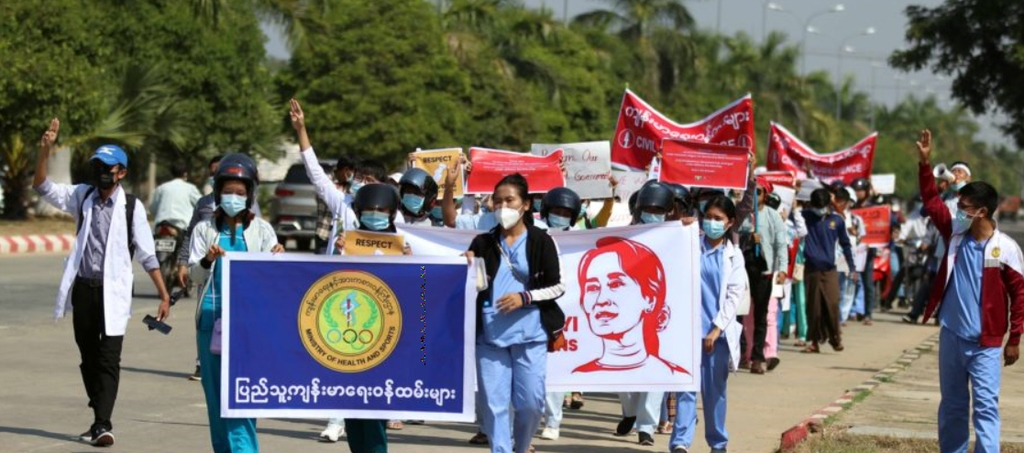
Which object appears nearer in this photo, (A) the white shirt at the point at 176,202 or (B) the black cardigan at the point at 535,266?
(B) the black cardigan at the point at 535,266

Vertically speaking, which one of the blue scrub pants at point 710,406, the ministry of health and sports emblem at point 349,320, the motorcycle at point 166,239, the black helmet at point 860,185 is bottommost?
the blue scrub pants at point 710,406

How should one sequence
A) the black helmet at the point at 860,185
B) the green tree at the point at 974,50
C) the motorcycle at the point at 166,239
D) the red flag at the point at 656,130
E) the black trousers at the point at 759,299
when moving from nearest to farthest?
1. the red flag at the point at 656,130
2. the black trousers at the point at 759,299
3. the motorcycle at the point at 166,239
4. the black helmet at the point at 860,185
5. the green tree at the point at 974,50

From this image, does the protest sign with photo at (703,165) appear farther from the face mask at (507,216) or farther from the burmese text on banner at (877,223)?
the burmese text on banner at (877,223)

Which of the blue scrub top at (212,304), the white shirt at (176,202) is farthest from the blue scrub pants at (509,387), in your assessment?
the white shirt at (176,202)

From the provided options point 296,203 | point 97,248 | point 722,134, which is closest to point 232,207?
point 97,248

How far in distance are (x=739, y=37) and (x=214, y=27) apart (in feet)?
175

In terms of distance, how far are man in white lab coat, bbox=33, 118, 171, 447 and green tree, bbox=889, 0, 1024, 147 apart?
1247 inches

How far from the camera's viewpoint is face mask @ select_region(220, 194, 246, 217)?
27.0 feet

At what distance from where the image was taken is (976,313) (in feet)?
29.6

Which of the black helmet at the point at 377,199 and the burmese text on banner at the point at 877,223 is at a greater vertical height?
the black helmet at the point at 377,199

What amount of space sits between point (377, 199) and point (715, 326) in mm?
2345

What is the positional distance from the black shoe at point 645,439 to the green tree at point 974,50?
29.9 metres

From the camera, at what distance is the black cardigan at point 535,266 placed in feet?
27.2

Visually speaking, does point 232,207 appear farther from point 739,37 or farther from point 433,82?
point 739,37
